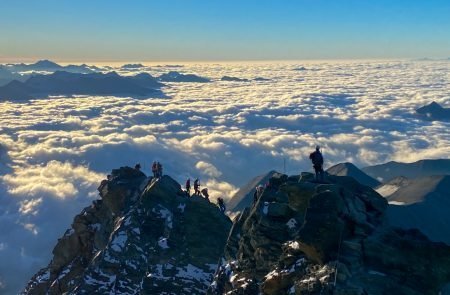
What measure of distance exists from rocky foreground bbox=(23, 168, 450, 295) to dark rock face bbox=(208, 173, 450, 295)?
0.06 m

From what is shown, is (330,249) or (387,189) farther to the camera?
(387,189)

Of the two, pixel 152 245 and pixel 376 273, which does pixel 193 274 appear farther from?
pixel 376 273

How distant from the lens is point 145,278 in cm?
4503

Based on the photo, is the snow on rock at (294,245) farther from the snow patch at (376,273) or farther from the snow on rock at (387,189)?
the snow on rock at (387,189)

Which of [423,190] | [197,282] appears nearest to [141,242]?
[197,282]

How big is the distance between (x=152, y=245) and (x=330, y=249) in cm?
2368

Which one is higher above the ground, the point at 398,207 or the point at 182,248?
the point at 182,248

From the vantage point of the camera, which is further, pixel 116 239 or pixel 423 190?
pixel 423 190

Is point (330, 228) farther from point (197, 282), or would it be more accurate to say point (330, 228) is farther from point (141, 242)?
point (141, 242)

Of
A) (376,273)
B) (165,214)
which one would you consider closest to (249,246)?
(376,273)

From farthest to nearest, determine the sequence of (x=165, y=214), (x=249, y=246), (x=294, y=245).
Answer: (x=165, y=214) → (x=249, y=246) → (x=294, y=245)

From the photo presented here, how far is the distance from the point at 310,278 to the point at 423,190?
4736 inches

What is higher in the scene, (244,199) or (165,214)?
(165,214)

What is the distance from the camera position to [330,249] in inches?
1117
